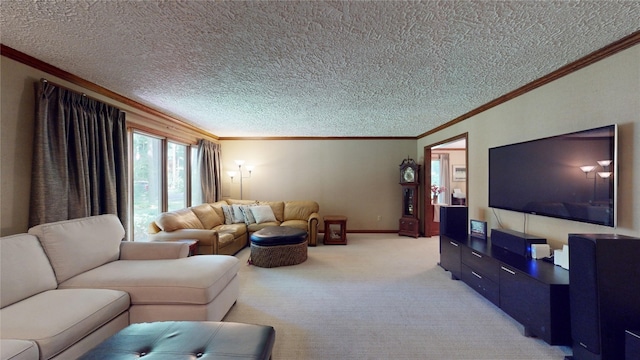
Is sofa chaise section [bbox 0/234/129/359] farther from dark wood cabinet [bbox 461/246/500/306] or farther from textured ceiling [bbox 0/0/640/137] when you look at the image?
dark wood cabinet [bbox 461/246/500/306]

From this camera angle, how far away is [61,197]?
2348 mm

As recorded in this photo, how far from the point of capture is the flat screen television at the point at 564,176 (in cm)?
192

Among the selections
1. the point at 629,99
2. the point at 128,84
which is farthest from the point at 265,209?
the point at 629,99

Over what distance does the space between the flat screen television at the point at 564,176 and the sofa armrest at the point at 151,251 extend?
364cm

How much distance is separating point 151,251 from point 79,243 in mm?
563

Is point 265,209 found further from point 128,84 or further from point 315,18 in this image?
point 315,18

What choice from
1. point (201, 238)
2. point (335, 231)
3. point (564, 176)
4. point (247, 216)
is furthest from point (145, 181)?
point (564, 176)

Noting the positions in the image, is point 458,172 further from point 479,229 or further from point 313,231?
point 313,231

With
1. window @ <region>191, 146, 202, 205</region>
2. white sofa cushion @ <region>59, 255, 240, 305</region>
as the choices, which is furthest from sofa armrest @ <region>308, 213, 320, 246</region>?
white sofa cushion @ <region>59, 255, 240, 305</region>

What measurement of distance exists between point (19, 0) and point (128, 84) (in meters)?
1.36

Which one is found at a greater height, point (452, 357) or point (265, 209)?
point (265, 209)

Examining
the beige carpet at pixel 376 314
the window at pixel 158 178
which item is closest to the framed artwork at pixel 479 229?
the beige carpet at pixel 376 314

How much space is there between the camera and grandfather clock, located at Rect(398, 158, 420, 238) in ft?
18.7

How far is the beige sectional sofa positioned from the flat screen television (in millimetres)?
3130
